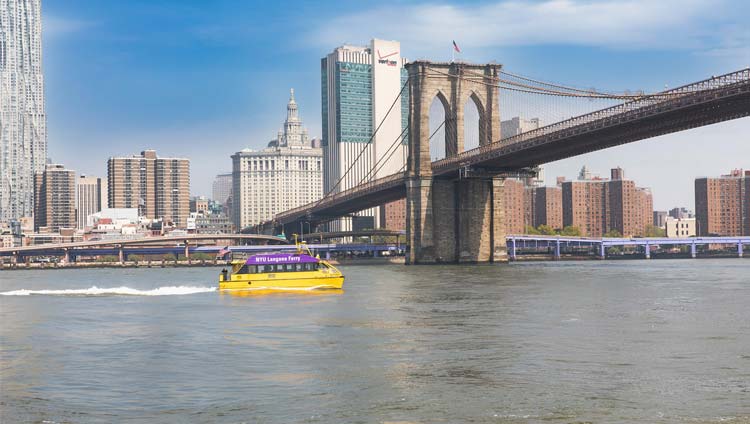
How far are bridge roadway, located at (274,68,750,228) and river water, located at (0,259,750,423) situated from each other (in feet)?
63.3

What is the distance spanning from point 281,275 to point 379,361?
25.4 m

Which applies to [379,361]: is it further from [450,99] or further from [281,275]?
[450,99]

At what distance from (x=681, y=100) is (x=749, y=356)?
3925cm

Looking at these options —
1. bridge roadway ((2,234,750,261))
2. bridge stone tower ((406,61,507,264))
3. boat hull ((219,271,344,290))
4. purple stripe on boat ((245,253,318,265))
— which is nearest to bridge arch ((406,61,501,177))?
bridge stone tower ((406,61,507,264))

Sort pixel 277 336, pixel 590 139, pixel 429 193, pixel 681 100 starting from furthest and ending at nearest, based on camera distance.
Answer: pixel 429 193, pixel 590 139, pixel 681 100, pixel 277 336

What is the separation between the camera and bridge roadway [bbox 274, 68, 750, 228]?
57.9 meters

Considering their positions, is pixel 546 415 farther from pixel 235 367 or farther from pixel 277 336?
pixel 277 336

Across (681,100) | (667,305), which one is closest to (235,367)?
(667,305)

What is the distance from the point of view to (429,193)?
95000 millimetres

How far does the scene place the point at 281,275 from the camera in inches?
1917

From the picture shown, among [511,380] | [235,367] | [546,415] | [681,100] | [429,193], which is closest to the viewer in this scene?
[546,415]

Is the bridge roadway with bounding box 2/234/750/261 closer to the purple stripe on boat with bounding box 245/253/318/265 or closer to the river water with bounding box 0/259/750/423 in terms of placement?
the purple stripe on boat with bounding box 245/253/318/265

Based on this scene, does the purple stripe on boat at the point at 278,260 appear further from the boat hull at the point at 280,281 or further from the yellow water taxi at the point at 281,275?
the boat hull at the point at 280,281

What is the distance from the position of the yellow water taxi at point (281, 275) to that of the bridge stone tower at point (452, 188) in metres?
45.6
